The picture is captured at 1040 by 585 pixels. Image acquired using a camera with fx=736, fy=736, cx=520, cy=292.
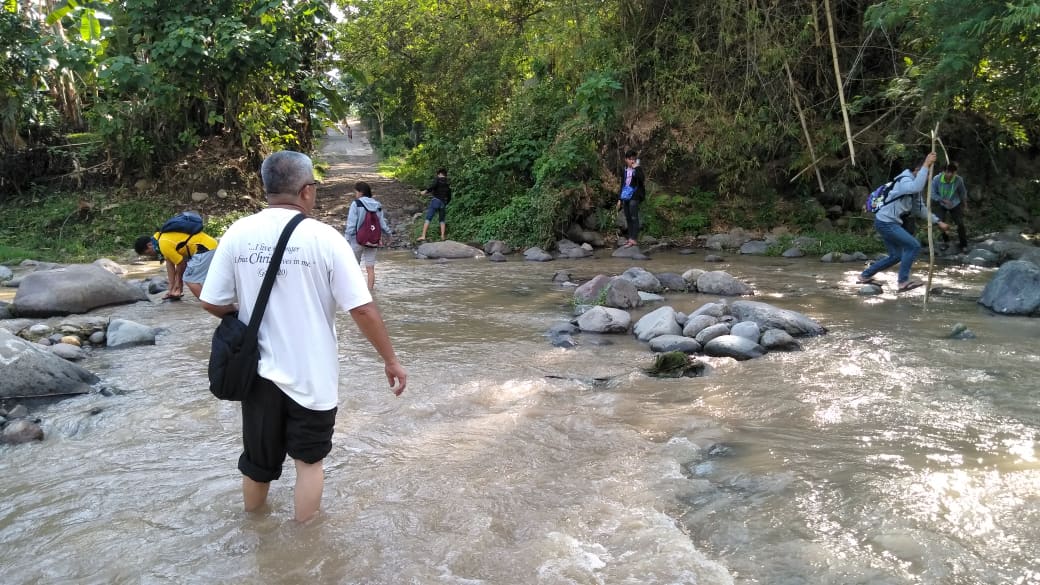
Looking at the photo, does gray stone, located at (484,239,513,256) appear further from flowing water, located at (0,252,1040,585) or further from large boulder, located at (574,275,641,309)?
flowing water, located at (0,252,1040,585)

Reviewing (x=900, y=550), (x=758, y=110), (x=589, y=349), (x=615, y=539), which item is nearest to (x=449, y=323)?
(x=589, y=349)

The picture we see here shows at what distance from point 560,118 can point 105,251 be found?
959 centimetres

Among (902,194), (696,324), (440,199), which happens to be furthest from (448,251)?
(902,194)

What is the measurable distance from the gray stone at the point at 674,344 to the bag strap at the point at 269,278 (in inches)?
171

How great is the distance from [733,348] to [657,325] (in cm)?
98

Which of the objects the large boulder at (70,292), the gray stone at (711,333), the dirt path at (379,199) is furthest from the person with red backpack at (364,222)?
the dirt path at (379,199)

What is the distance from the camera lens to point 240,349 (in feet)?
10.2

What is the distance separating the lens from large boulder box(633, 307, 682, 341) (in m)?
7.26

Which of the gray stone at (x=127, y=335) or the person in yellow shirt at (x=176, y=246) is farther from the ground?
the person in yellow shirt at (x=176, y=246)

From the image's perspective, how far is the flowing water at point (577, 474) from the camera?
3268 millimetres

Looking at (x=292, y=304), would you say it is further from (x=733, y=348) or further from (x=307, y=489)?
(x=733, y=348)

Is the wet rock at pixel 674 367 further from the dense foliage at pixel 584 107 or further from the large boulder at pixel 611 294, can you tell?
the dense foliage at pixel 584 107

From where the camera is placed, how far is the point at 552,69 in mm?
16938

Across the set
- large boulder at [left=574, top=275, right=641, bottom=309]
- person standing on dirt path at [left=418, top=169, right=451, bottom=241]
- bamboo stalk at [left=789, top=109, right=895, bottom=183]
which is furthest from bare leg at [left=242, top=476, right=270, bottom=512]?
person standing on dirt path at [left=418, top=169, right=451, bottom=241]
